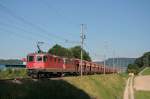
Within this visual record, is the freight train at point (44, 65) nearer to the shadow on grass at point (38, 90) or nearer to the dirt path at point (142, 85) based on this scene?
the shadow on grass at point (38, 90)

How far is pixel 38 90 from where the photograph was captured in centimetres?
2730

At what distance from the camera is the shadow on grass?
2291 cm

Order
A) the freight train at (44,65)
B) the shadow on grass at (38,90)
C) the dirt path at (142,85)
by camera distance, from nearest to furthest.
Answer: the shadow on grass at (38,90)
the freight train at (44,65)
the dirt path at (142,85)

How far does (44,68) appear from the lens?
42.6 metres

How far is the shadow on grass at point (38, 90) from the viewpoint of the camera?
22.9 meters

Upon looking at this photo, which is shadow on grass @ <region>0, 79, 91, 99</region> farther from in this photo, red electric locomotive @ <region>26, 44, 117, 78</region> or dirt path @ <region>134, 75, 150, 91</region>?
dirt path @ <region>134, 75, 150, 91</region>

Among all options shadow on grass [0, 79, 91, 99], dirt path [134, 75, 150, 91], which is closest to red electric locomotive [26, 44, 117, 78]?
shadow on grass [0, 79, 91, 99]

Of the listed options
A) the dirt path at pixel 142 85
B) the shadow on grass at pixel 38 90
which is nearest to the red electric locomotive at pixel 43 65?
the shadow on grass at pixel 38 90

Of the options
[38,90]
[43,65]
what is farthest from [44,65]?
[38,90]

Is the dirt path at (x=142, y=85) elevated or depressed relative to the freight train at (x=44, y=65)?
depressed

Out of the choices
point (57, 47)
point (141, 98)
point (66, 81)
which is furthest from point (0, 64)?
point (66, 81)

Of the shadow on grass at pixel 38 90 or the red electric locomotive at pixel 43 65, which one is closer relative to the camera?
the shadow on grass at pixel 38 90

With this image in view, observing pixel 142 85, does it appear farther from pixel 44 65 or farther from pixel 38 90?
pixel 38 90

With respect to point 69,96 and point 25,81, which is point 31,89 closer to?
point 25,81
